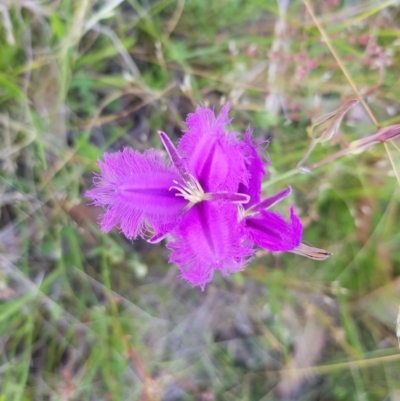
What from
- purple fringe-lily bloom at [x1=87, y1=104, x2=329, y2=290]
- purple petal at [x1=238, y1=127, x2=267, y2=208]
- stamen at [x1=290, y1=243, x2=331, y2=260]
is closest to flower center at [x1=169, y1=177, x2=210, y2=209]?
purple fringe-lily bloom at [x1=87, y1=104, x2=329, y2=290]

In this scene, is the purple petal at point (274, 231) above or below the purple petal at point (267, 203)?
below

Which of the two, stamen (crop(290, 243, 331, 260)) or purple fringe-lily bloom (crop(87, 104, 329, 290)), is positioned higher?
purple fringe-lily bloom (crop(87, 104, 329, 290))

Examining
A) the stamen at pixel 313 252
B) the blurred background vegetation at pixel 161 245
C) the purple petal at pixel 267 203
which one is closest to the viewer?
the stamen at pixel 313 252

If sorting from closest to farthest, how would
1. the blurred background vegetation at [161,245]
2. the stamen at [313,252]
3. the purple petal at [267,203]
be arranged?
1. the stamen at [313,252]
2. the purple petal at [267,203]
3. the blurred background vegetation at [161,245]

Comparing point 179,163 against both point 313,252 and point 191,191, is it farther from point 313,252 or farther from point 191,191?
point 313,252

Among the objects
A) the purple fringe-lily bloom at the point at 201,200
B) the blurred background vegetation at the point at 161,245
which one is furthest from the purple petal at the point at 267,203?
the blurred background vegetation at the point at 161,245

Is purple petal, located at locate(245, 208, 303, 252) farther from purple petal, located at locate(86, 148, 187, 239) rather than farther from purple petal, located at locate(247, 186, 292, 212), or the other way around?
purple petal, located at locate(86, 148, 187, 239)

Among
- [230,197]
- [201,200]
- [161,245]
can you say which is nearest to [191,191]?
[201,200]

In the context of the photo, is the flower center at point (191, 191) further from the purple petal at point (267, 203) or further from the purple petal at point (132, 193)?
the purple petal at point (267, 203)
